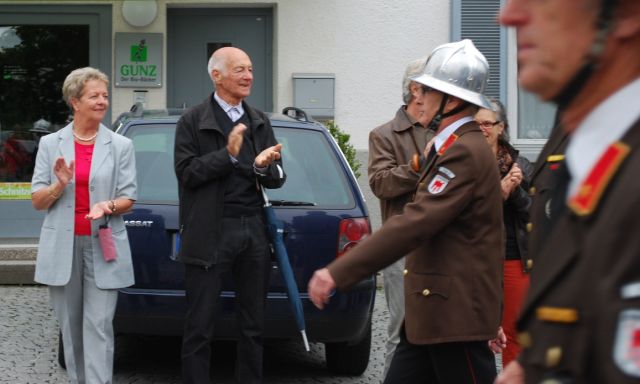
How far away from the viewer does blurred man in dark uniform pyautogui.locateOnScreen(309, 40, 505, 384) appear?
388 centimetres

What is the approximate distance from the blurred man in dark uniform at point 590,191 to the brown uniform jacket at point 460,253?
1980 mm

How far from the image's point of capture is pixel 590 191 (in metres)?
1.69

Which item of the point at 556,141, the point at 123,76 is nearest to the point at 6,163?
the point at 123,76

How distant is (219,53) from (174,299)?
141 centimetres

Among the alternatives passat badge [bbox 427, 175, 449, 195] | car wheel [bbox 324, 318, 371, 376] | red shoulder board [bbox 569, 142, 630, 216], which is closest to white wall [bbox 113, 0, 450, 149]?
car wheel [bbox 324, 318, 371, 376]

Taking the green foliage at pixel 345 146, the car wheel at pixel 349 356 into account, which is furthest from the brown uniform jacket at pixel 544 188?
the green foliage at pixel 345 146

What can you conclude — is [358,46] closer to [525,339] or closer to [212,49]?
[212,49]

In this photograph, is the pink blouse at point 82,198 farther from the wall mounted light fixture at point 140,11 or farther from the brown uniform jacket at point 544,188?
the wall mounted light fixture at point 140,11

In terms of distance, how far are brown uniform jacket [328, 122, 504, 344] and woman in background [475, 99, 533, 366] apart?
154 cm

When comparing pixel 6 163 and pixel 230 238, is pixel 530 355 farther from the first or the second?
pixel 6 163

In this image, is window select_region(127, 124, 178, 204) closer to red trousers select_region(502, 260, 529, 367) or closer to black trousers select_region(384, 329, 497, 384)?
red trousers select_region(502, 260, 529, 367)

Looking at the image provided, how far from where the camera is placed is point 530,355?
1.91 metres

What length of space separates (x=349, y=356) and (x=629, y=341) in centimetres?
528

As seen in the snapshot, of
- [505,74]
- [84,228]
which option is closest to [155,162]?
[84,228]
